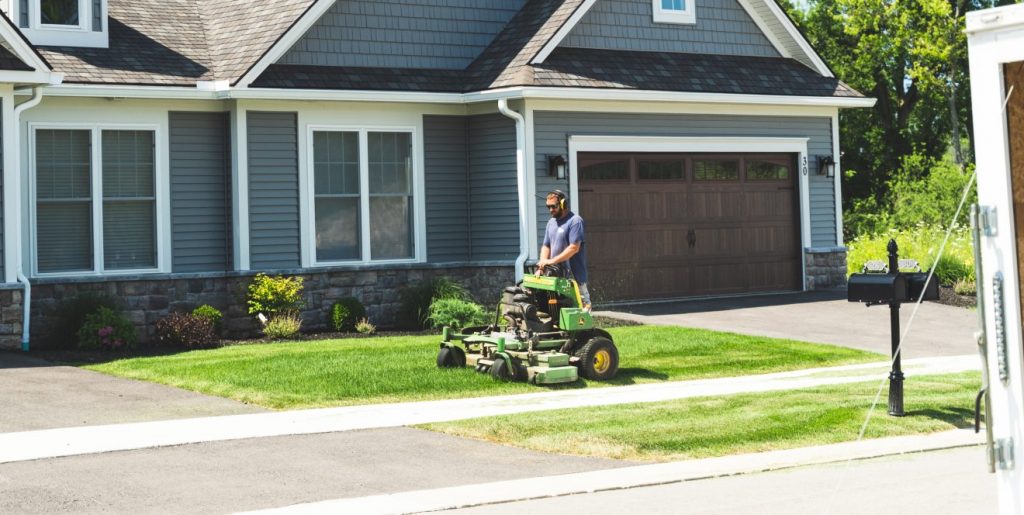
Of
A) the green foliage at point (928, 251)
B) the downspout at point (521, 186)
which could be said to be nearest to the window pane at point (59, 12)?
the downspout at point (521, 186)

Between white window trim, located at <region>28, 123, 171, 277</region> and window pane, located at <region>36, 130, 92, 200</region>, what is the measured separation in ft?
0.32

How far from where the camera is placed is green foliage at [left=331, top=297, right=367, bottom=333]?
19562mm

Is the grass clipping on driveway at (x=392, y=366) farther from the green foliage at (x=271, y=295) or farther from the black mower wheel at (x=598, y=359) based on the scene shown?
the green foliage at (x=271, y=295)

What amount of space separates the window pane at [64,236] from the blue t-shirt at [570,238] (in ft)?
24.7

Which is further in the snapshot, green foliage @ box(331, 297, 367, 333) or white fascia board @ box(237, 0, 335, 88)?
green foliage @ box(331, 297, 367, 333)

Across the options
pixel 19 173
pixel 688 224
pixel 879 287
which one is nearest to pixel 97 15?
pixel 19 173

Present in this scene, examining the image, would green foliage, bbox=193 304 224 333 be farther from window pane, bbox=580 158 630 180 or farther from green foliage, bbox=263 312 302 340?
window pane, bbox=580 158 630 180

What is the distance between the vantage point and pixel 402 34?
21.2 m

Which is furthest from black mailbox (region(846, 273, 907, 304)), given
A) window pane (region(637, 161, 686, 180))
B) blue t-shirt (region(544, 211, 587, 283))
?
window pane (region(637, 161, 686, 180))

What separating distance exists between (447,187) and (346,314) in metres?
2.90

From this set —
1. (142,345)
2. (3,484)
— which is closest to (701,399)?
(3,484)

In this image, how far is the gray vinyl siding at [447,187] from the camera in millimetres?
21062

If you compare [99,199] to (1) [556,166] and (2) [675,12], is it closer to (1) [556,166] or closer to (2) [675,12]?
(1) [556,166]

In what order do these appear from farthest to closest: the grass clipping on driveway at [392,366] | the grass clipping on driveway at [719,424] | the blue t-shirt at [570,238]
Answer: the blue t-shirt at [570,238]
the grass clipping on driveway at [392,366]
the grass clipping on driveway at [719,424]
